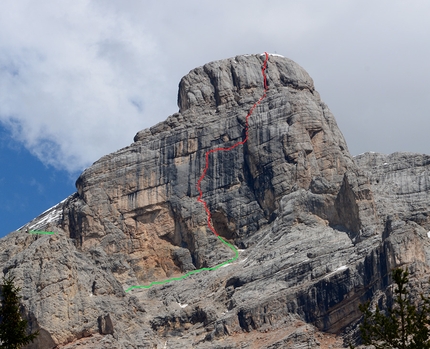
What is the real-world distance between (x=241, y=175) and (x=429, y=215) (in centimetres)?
1952

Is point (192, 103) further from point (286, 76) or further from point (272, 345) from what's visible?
point (272, 345)

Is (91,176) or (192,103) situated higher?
(192,103)

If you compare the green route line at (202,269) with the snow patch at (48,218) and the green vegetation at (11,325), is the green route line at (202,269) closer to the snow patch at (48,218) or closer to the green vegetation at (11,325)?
the snow patch at (48,218)

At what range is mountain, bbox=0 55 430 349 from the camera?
3386 inches

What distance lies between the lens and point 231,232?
10281 cm

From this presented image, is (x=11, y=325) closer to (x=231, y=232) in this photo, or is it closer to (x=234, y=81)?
(x=231, y=232)

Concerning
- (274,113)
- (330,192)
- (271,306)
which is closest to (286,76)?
(274,113)

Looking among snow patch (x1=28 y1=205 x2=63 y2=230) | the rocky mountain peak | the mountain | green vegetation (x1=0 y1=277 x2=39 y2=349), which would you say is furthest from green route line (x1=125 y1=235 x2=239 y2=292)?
green vegetation (x1=0 y1=277 x2=39 y2=349)

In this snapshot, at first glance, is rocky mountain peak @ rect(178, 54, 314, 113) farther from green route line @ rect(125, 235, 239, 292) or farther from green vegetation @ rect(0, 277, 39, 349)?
green vegetation @ rect(0, 277, 39, 349)

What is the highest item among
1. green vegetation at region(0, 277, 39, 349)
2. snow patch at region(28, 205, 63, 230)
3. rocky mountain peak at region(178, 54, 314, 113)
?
rocky mountain peak at region(178, 54, 314, 113)

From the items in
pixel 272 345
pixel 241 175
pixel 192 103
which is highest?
pixel 192 103

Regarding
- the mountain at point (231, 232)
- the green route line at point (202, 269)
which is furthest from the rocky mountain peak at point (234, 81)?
the green route line at point (202, 269)

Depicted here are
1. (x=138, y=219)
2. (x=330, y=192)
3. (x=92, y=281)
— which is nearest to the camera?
(x=92, y=281)

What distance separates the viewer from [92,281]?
92188 millimetres
